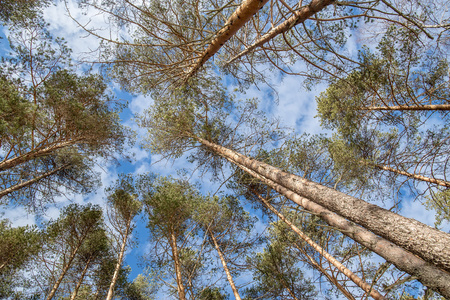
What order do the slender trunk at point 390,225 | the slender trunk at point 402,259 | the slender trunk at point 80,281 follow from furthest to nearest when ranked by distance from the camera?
the slender trunk at point 80,281 < the slender trunk at point 390,225 < the slender trunk at point 402,259

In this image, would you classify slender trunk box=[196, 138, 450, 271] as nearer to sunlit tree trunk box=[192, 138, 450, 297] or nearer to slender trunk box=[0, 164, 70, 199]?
sunlit tree trunk box=[192, 138, 450, 297]

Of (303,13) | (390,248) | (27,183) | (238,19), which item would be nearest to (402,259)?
(390,248)

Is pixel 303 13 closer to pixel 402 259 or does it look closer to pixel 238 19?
pixel 238 19

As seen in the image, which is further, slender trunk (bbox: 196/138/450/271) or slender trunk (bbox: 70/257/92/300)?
slender trunk (bbox: 70/257/92/300)

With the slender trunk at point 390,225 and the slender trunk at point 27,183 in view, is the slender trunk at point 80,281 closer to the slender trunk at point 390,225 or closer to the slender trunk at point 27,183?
the slender trunk at point 27,183

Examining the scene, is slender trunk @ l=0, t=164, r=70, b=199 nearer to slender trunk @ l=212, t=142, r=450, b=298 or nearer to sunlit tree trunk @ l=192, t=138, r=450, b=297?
sunlit tree trunk @ l=192, t=138, r=450, b=297

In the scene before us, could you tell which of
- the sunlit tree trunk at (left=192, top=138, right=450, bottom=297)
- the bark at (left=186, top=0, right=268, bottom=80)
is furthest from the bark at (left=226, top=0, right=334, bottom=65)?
the sunlit tree trunk at (left=192, top=138, right=450, bottom=297)

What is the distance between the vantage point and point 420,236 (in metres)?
2.72

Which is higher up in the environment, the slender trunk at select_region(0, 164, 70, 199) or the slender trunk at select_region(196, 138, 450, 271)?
the slender trunk at select_region(0, 164, 70, 199)

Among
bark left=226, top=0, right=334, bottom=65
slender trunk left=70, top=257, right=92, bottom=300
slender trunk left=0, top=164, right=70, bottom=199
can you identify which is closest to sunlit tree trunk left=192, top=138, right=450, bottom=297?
bark left=226, top=0, right=334, bottom=65

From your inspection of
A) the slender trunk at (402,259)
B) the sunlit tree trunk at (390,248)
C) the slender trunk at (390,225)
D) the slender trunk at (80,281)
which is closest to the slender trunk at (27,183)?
the slender trunk at (80,281)

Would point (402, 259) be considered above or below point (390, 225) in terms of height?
below

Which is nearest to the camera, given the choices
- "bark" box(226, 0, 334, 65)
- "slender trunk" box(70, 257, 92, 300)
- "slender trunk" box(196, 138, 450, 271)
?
"slender trunk" box(196, 138, 450, 271)

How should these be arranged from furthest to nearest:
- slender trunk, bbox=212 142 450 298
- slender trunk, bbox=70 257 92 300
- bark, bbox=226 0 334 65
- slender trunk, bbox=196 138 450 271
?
slender trunk, bbox=70 257 92 300 < bark, bbox=226 0 334 65 < slender trunk, bbox=196 138 450 271 < slender trunk, bbox=212 142 450 298
